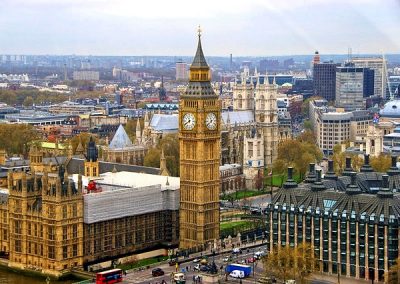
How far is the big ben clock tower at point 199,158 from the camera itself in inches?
2217

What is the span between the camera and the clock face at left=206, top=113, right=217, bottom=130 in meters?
56.6

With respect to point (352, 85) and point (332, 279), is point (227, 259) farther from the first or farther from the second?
point (352, 85)

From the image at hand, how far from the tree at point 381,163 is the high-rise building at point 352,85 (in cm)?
7760

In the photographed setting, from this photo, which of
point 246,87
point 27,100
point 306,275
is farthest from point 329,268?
point 27,100

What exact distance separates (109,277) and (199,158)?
1058cm

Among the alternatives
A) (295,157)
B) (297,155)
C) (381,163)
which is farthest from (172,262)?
(297,155)

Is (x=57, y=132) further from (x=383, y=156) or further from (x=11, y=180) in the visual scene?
(x=11, y=180)

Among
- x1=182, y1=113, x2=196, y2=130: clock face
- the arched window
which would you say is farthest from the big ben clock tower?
the arched window

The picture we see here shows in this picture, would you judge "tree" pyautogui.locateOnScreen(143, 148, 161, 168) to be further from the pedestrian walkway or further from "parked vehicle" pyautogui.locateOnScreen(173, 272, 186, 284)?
the pedestrian walkway

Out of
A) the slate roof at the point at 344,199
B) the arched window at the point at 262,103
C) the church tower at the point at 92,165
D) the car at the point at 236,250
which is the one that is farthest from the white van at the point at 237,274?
the arched window at the point at 262,103

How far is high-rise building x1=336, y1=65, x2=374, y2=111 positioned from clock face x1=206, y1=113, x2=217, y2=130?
9887 centimetres

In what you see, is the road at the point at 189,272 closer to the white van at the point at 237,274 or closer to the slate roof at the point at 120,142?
the white van at the point at 237,274

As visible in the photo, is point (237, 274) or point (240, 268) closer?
point (237, 274)

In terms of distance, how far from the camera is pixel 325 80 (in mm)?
178750
